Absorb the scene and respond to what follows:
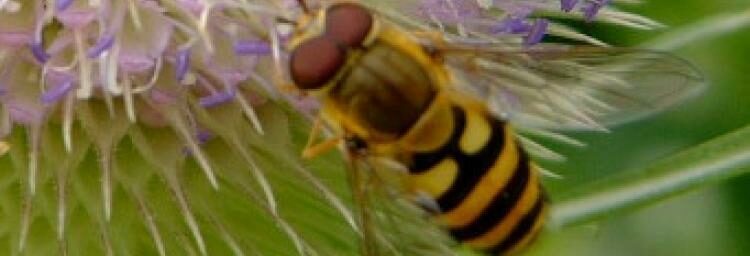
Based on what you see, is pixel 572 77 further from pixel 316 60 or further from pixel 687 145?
pixel 687 145

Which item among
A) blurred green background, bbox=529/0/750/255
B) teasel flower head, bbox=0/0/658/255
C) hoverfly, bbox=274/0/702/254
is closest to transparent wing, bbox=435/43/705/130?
hoverfly, bbox=274/0/702/254

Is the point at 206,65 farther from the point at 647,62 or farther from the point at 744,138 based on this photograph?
the point at 744,138

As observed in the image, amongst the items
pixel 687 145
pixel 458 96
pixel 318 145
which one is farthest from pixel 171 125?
pixel 687 145

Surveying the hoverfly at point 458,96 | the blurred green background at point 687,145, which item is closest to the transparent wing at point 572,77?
the hoverfly at point 458,96

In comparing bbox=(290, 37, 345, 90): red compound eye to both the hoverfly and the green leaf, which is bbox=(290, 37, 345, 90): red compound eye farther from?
the green leaf

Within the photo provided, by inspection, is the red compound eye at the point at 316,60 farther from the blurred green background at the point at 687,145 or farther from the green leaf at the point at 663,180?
the blurred green background at the point at 687,145

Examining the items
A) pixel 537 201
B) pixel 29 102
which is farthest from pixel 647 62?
pixel 29 102

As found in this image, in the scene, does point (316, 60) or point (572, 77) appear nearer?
point (316, 60)
